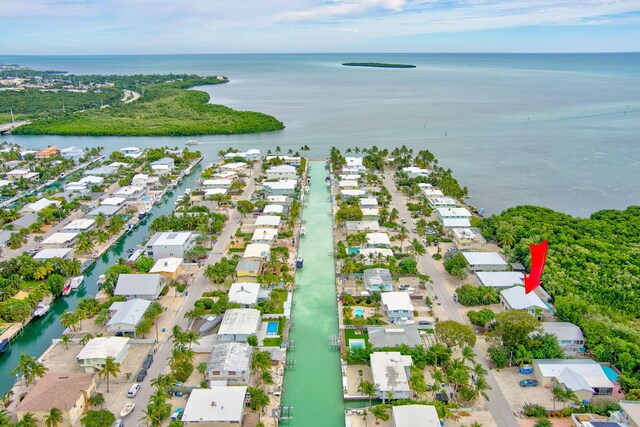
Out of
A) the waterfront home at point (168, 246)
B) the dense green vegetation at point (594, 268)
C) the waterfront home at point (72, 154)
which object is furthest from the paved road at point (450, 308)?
the waterfront home at point (72, 154)

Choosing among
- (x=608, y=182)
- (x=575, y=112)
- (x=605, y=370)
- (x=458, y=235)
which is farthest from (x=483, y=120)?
(x=605, y=370)

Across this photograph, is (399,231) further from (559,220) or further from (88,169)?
(88,169)

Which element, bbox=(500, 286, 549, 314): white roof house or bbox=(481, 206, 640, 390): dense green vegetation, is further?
bbox=(500, 286, 549, 314): white roof house

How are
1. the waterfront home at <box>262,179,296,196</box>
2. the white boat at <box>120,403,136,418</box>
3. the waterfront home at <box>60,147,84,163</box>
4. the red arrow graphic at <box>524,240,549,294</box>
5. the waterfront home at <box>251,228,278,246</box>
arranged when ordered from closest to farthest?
the white boat at <box>120,403,136,418</box> → the red arrow graphic at <box>524,240,549,294</box> → the waterfront home at <box>251,228,278,246</box> → the waterfront home at <box>262,179,296,196</box> → the waterfront home at <box>60,147,84,163</box>

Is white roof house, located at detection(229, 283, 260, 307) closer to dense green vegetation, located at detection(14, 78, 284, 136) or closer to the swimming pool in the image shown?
the swimming pool

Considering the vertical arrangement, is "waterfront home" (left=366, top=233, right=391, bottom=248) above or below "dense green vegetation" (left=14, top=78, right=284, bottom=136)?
below

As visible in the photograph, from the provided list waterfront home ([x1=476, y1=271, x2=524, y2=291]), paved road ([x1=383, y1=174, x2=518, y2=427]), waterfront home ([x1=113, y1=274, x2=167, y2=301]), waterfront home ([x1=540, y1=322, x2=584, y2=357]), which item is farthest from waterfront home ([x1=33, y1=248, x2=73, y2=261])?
waterfront home ([x1=540, y1=322, x2=584, y2=357])

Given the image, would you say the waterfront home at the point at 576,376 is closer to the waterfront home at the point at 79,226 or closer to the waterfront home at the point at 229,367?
the waterfront home at the point at 229,367
